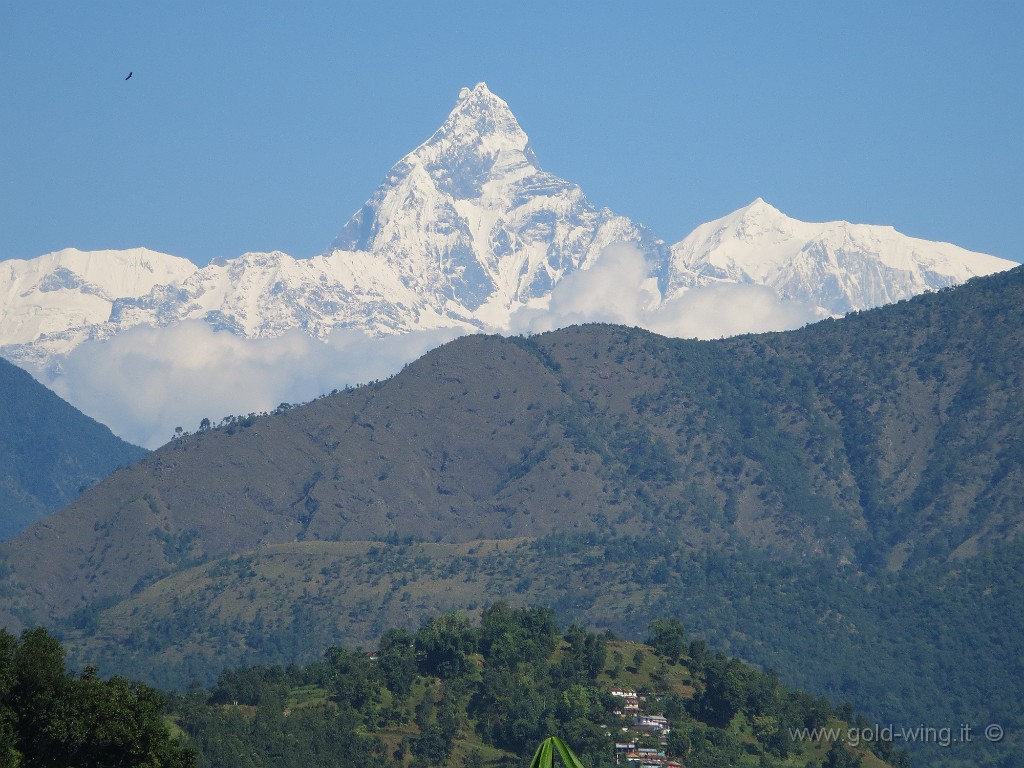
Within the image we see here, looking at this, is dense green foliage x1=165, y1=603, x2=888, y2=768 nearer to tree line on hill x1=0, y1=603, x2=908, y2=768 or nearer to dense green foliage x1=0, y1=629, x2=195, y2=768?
tree line on hill x1=0, y1=603, x2=908, y2=768

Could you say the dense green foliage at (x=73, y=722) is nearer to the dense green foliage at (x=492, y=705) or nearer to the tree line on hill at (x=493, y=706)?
the tree line on hill at (x=493, y=706)

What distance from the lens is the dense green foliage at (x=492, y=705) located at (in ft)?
451

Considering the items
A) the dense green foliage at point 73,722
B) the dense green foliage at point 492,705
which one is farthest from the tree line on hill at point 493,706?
the dense green foliage at point 73,722

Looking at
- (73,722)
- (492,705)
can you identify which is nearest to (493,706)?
(492,705)

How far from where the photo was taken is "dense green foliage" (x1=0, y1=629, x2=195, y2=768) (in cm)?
7094

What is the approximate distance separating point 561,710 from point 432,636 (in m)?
15.2

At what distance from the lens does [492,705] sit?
485ft

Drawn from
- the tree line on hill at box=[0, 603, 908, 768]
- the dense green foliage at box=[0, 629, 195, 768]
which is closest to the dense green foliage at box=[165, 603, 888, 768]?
the tree line on hill at box=[0, 603, 908, 768]

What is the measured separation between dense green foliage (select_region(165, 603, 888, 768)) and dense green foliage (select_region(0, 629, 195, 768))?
56.6 m

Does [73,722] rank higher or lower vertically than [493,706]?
lower

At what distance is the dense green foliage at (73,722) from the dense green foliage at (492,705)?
56.6 m

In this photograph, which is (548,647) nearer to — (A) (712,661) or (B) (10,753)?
(A) (712,661)

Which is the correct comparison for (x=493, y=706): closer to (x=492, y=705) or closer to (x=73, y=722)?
(x=492, y=705)

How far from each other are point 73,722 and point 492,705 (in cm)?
7952
